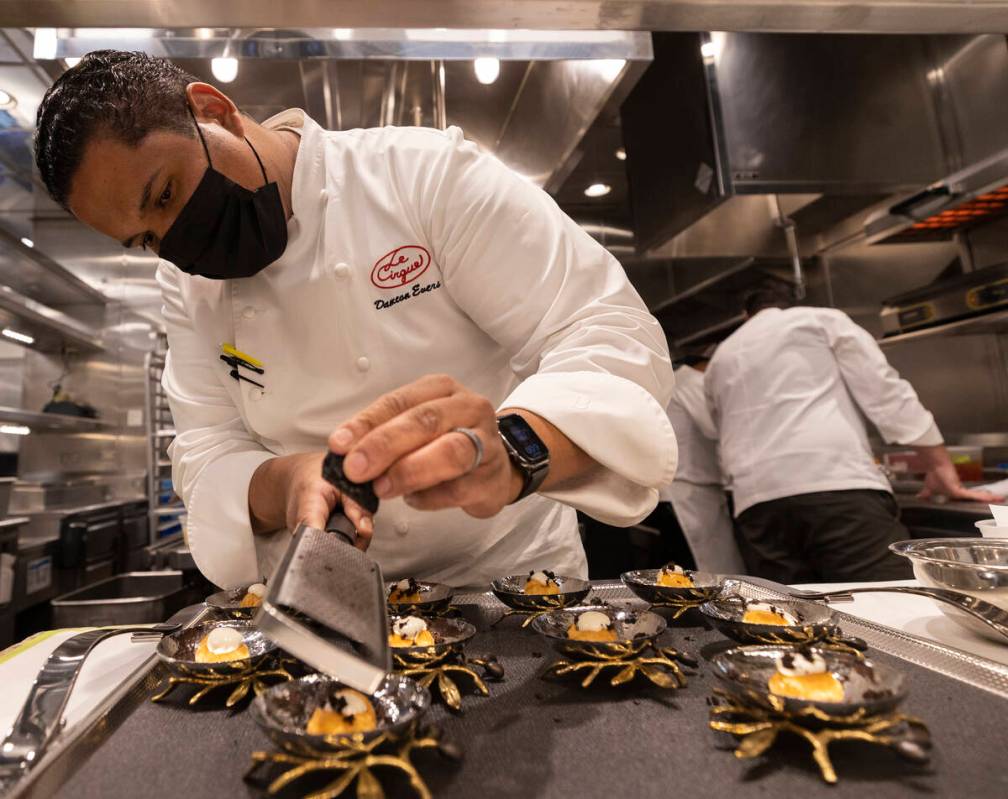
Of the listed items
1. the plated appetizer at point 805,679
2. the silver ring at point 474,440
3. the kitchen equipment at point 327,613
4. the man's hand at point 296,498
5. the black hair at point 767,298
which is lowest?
the plated appetizer at point 805,679

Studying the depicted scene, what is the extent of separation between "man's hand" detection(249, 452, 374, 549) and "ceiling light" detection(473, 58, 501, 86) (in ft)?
5.20

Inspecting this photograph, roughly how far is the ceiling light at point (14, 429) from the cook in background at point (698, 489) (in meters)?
4.27

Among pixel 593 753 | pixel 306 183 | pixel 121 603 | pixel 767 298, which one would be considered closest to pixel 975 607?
pixel 593 753

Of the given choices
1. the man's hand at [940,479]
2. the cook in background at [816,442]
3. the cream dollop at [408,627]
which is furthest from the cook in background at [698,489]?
the cream dollop at [408,627]

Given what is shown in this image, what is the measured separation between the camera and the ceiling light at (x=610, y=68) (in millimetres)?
1827

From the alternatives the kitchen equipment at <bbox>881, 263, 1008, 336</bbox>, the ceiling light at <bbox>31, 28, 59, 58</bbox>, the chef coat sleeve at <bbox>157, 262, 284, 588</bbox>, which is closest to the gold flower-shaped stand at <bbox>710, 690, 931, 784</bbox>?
the chef coat sleeve at <bbox>157, 262, 284, 588</bbox>

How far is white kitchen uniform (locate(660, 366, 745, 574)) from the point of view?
3479 mm

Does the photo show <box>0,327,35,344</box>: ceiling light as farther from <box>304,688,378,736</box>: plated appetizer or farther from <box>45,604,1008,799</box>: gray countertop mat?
<box>304,688,378,736</box>: plated appetizer

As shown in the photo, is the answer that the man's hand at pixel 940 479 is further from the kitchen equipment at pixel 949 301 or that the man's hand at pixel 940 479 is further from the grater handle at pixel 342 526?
the grater handle at pixel 342 526

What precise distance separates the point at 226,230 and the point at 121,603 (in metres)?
1.63

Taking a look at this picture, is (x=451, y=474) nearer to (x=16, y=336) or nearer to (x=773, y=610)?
(x=773, y=610)

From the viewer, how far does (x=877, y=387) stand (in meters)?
2.37

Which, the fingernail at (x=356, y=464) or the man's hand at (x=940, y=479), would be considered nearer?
the fingernail at (x=356, y=464)

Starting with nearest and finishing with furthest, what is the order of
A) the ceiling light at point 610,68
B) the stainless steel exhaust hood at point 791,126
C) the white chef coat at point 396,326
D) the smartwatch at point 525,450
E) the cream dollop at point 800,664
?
1. the cream dollop at point 800,664
2. the smartwatch at point 525,450
3. the white chef coat at point 396,326
4. the ceiling light at point 610,68
5. the stainless steel exhaust hood at point 791,126
